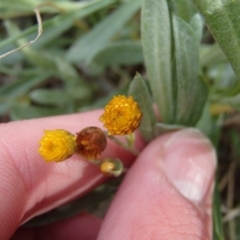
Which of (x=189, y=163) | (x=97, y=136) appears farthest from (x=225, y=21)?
(x=189, y=163)

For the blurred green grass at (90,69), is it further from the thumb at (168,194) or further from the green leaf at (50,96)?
the thumb at (168,194)

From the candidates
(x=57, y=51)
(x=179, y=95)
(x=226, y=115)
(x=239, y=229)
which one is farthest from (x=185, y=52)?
(x=57, y=51)

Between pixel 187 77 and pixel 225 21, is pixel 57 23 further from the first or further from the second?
pixel 225 21

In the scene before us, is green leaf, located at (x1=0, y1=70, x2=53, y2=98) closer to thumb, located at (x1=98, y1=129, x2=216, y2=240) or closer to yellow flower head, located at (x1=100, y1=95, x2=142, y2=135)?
thumb, located at (x1=98, y1=129, x2=216, y2=240)

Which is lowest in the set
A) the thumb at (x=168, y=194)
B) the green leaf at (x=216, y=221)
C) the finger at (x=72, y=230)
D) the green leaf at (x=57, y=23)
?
the green leaf at (x=216, y=221)

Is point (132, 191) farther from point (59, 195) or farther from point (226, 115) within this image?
point (226, 115)

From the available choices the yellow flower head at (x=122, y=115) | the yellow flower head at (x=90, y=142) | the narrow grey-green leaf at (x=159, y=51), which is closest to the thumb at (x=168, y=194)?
the narrow grey-green leaf at (x=159, y=51)
